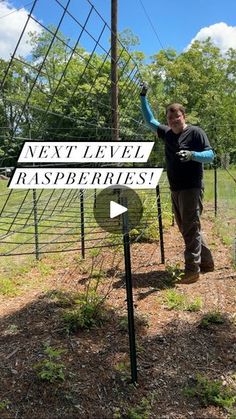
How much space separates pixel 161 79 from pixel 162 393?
2454 centimetres

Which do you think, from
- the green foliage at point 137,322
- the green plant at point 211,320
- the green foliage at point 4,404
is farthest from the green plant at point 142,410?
the green plant at point 211,320

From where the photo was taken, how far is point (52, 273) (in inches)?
171

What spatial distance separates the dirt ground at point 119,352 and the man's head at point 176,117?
1.37 meters

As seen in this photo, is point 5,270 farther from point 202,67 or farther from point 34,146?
point 202,67

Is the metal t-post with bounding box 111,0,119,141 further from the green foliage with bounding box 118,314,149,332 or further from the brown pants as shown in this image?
the green foliage with bounding box 118,314,149,332

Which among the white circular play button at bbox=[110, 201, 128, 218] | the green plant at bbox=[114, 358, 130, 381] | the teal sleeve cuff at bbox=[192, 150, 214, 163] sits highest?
the teal sleeve cuff at bbox=[192, 150, 214, 163]

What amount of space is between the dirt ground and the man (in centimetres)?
36

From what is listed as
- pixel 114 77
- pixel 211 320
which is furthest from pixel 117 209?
pixel 114 77

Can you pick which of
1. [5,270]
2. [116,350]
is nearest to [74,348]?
[116,350]

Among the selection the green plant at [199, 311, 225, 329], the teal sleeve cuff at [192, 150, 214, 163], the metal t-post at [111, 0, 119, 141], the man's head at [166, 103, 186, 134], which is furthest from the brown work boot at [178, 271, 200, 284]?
the metal t-post at [111, 0, 119, 141]

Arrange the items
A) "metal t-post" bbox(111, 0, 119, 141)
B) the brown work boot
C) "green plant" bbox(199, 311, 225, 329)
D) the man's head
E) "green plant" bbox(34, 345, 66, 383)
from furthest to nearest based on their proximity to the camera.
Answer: "metal t-post" bbox(111, 0, 119, 141) < the brown work boot < the man's head < "green plant" bbox(199, 311, 225, 329) < "green plant" bbox(34, 345, 66, 383)

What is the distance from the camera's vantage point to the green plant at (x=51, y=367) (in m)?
2.18

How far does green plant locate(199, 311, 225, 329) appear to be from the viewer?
2.90 metres

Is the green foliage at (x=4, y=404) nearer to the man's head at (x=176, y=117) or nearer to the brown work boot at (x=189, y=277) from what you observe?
the brown work boot at (x=189, y=277)
